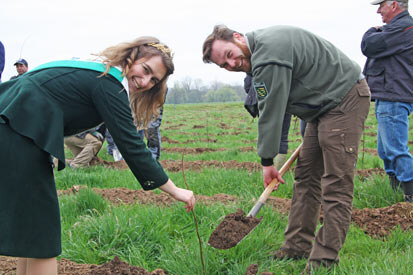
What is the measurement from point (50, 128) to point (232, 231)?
1542 mm

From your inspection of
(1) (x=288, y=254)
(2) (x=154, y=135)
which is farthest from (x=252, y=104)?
(2) (x=154, y=135)

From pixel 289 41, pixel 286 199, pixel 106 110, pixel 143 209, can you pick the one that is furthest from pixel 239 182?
pixel 106 110

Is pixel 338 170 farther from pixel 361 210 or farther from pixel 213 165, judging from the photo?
pixel 213 165

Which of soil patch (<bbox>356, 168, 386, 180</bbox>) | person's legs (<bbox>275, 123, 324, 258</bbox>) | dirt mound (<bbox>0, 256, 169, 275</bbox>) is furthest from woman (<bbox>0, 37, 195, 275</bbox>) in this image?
soil patch (<bbox>356, 168, 386, 180</bbox>)

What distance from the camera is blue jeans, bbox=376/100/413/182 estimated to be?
155 inches

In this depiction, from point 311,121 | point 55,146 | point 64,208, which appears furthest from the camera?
point 64,208

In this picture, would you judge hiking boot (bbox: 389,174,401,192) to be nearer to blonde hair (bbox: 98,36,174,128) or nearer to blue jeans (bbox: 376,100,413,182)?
blue jeans (bbox: 376,100,413,182)

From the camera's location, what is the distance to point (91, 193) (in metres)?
4.00

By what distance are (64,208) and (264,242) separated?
2204 millimetres

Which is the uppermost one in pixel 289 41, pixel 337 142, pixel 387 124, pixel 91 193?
pixel 289 41

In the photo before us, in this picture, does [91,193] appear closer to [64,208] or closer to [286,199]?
[64,208]

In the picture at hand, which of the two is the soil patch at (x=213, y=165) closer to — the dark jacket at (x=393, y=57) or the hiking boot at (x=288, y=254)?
the dark jacket at (x=393, y=57)

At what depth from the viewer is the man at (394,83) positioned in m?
3.99

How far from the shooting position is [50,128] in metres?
1.91
